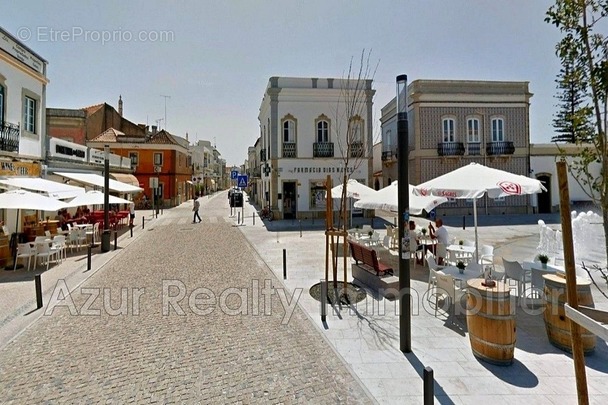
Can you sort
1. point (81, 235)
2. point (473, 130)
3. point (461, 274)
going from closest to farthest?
1. point (461, 274)
2. point (81, 235)
3. point (473, 130)

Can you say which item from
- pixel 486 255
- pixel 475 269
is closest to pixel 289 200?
pixel 486 255

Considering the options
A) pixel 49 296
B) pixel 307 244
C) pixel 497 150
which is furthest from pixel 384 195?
pixel 497 150

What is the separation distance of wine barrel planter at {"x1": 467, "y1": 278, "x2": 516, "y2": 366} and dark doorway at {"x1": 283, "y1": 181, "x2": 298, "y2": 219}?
59.0 ft

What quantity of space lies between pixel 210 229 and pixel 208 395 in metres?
14.7

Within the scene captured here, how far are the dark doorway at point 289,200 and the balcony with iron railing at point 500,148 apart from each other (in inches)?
584

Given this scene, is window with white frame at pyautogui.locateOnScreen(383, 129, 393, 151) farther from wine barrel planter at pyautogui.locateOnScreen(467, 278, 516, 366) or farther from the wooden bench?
wine barrel planter at pyautogui.locateOnScreen(467, 278, 516, 366)

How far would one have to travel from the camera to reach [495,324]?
13.4ft

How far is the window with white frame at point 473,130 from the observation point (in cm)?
2389

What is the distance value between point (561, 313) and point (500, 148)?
22.8m

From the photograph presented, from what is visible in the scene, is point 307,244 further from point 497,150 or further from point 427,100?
point 497,150

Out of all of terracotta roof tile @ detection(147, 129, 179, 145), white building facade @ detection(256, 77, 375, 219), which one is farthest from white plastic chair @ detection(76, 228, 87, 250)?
terracotta roof tile @ detection(147, 129, 179, 145)

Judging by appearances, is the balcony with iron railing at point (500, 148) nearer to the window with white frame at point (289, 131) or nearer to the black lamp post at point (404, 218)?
the window with white frame at point (289, 131)

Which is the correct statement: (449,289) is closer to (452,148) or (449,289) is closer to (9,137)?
(9,137)

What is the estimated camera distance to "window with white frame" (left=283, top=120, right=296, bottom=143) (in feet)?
71.4
